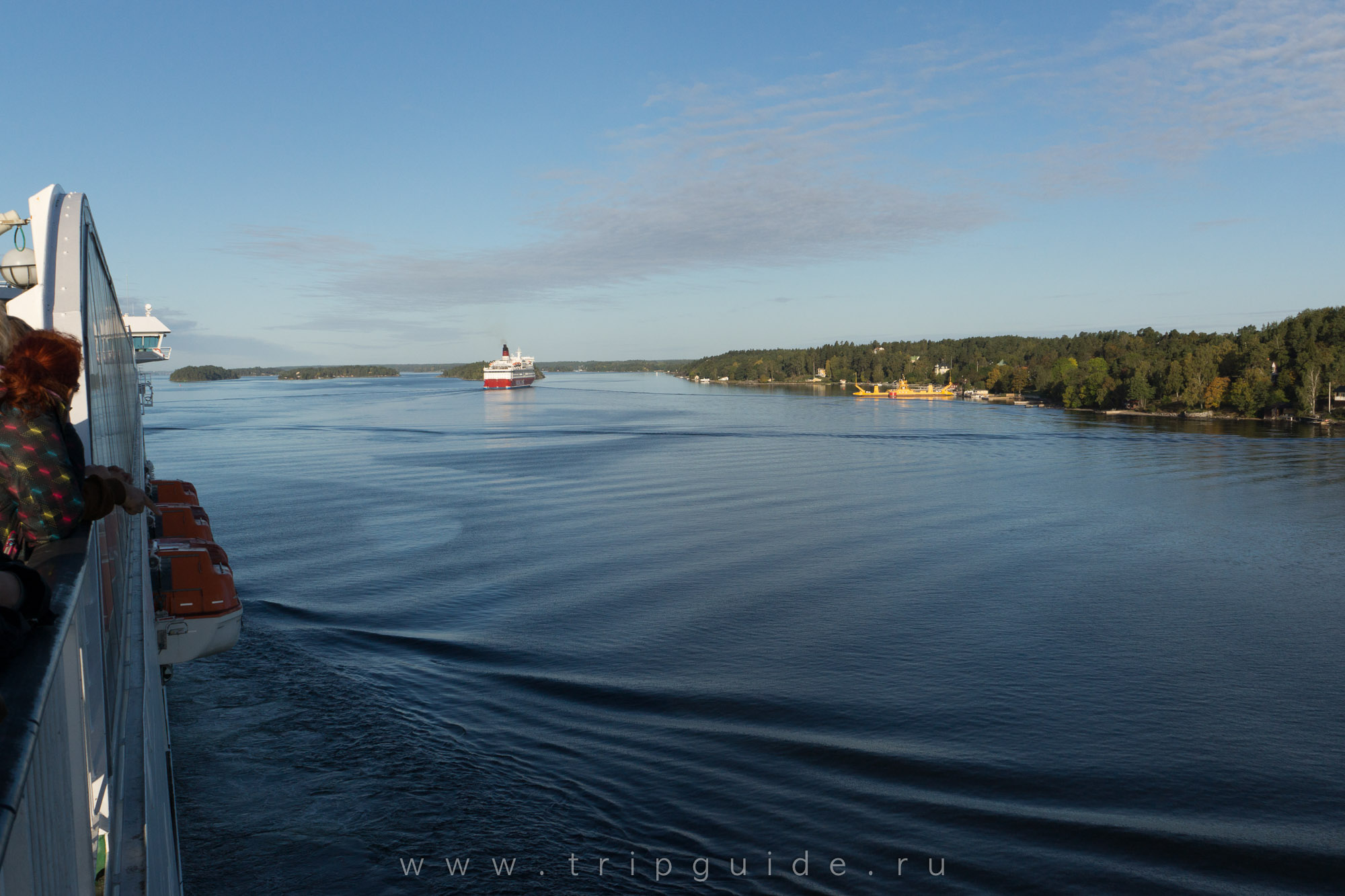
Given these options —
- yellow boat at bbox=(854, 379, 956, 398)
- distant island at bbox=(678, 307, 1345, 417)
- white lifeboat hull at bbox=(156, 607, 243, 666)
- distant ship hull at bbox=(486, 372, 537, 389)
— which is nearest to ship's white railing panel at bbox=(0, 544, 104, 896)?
white lifeboat hull at bbox=(156, 607, 243, 666)

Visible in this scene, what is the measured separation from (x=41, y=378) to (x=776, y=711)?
9.75 metres

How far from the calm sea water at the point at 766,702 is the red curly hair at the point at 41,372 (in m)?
5.92

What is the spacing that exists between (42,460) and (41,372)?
0.37m

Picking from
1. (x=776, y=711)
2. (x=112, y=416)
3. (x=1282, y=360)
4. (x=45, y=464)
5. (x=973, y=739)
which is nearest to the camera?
(x=45, y=464)

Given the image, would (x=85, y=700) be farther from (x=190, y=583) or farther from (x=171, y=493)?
(x=171, y=493)

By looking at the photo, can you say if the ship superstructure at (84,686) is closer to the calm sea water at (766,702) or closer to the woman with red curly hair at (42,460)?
the woman with red curly hair at (42,460)

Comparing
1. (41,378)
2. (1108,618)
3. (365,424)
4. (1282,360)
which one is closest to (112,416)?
(41,378)

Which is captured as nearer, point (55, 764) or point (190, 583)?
point (55, 764)

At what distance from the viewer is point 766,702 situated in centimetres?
1183

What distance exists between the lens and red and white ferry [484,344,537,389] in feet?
523

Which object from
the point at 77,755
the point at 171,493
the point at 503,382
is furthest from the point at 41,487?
the point at 503,382

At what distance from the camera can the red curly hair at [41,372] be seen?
332cm

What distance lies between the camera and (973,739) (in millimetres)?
10711

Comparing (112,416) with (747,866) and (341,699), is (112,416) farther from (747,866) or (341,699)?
(747,866)
